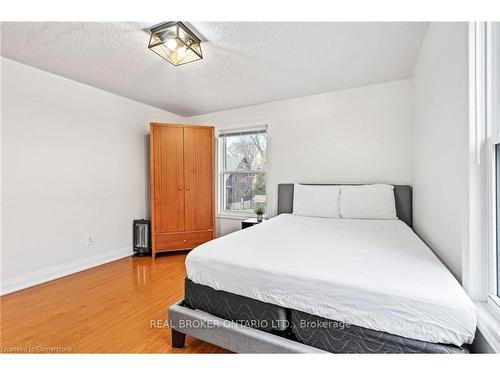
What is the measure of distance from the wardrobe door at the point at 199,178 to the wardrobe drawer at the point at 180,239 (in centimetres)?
10

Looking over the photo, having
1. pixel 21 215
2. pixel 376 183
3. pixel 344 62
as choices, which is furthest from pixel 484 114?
pixel 21 215

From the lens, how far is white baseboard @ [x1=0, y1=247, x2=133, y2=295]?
90.1 inches

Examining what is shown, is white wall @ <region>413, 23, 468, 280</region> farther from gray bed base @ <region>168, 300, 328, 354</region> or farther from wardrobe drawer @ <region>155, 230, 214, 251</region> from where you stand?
wardrobe drawer @ <region>155, 230, 214, 251</region>

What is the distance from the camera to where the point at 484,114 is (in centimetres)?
106

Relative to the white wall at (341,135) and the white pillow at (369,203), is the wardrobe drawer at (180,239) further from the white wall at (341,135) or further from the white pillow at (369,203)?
the white pillow at (369,203)

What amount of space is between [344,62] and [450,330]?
8.02 ft

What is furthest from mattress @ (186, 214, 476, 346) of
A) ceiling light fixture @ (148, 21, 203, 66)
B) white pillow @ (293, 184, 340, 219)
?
ceiling light fixture @ (148, 21, 203, 66)

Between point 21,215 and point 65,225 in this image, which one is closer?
point 21,215

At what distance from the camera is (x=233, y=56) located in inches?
89.5

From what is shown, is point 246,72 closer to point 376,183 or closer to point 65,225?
point 376,183

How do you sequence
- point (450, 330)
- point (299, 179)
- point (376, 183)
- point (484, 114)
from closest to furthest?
point (450, 330), point (484, 114), point (376, 183), point (299, 179)

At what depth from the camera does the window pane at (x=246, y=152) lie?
3.81 metres

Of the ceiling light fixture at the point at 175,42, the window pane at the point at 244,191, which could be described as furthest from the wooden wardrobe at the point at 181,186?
the ceiling light fixture at the point at 175,42
